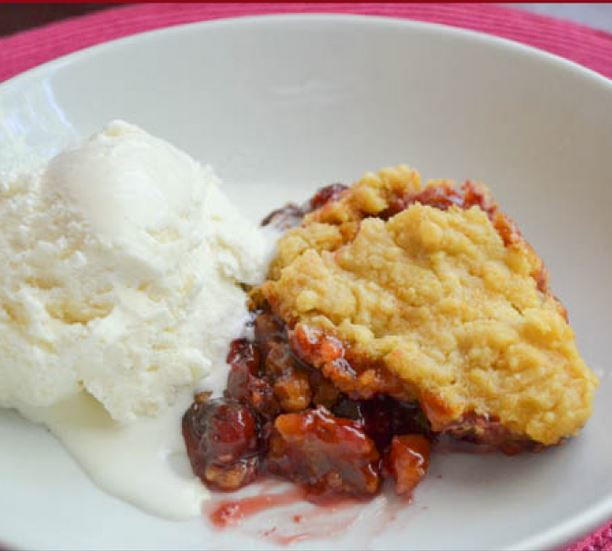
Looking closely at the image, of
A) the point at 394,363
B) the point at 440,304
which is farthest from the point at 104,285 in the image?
the point at 440,304

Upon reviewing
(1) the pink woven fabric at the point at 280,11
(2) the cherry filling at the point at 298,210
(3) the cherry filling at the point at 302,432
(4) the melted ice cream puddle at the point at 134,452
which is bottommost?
(4) the melted ice cream puddle at the point at 134,452

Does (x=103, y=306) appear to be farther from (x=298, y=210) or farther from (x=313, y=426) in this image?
(x=298, y=210)

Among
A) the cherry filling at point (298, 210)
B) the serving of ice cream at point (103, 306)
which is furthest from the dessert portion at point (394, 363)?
the cherry filling at point (298, 210)

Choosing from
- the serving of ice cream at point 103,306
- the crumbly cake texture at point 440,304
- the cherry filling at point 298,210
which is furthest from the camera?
the cherry filling at point 298,210

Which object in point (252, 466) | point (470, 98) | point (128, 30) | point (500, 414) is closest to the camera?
point (500, 414)

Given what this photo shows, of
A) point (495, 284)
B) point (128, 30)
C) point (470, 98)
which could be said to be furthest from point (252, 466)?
point (128, 30)

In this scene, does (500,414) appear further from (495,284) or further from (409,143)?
(409,143)

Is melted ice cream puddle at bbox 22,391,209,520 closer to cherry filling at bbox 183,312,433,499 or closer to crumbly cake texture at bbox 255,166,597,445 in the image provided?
cherry filling at bbox 183,312,433,499

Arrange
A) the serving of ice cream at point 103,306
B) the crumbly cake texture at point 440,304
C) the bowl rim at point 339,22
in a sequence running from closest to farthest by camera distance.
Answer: the crumbly cake texture at point 440,304 < the serving of ice cream at point 103,306 < the bowl rim at point 339,22

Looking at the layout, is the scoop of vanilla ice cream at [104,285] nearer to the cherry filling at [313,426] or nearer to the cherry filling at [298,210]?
the cherry filling at [313,426]
